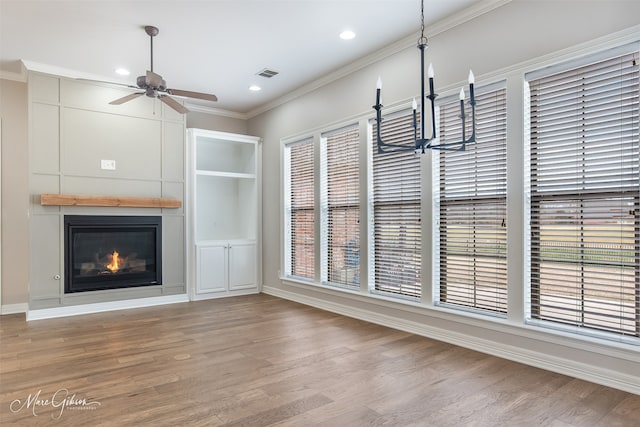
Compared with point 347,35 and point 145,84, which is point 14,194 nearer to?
point 145,84

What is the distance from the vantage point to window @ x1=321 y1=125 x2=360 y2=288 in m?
4.90

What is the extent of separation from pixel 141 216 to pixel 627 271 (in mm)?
5301

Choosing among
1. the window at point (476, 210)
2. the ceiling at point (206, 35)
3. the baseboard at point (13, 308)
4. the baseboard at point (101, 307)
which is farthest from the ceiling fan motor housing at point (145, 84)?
the baseboard at point (13, 308)

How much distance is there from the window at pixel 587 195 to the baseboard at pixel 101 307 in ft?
15.0

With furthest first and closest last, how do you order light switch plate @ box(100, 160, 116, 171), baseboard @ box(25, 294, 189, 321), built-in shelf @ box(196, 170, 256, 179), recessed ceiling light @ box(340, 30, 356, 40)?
built-in shelf @ box(196, 170, 256, 179) → light switch plate @ box(100, 160, 116, 171) → baseboard @ box(25, 294, 189, 321) → recessed ceiling light @ box(340, 30, 356, 40)

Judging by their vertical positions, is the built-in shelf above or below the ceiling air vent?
below

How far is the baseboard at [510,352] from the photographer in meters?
2.73

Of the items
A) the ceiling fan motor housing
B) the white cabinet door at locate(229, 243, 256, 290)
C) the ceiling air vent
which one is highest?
the ceiling air vent

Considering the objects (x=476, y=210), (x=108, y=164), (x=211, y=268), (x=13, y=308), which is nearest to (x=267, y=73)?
(x=108, y=164)

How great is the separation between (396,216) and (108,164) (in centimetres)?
376

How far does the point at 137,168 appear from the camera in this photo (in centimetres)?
553

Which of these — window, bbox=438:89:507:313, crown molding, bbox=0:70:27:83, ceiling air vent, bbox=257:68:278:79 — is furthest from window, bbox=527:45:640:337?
crown molding, bbox=0:70:27:83

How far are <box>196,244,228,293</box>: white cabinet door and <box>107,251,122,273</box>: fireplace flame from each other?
104cm

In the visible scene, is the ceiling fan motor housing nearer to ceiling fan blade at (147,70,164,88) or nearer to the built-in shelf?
ceiling fan blade at (147,70,164,88)
